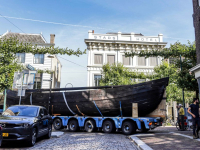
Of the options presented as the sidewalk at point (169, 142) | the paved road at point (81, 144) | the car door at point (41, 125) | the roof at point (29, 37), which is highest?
the roof at point (29, 37)

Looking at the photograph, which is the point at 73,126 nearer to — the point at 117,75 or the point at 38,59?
the point at 117,75

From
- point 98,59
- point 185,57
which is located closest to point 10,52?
point 185,57

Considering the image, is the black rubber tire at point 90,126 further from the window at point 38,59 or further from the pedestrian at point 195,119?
the window at point 38,59

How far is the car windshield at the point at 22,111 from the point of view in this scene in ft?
30.2

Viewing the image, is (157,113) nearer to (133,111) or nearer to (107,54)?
(133,111)

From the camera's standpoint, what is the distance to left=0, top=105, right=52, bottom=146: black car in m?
7.79

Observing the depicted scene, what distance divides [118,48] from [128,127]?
18616 mm

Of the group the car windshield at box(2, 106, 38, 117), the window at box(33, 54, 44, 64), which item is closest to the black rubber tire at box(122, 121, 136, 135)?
the car windshield at box(2, 106, 38, 117)

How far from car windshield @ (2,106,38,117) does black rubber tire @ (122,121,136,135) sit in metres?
5.81

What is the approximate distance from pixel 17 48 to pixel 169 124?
1626 centimetres

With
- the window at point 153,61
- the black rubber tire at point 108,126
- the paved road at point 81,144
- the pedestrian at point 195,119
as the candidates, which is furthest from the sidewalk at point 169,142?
the window at point 153,61

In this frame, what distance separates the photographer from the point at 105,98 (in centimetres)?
1421

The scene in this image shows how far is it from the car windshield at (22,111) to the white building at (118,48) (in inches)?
786

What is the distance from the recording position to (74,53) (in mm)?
13430
